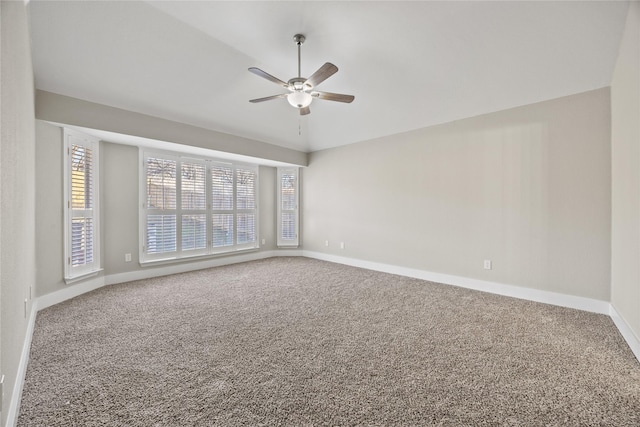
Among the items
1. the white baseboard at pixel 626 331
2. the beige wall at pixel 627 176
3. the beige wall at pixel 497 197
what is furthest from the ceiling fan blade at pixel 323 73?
the white baseboard at pixel 626 331

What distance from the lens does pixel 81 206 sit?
137 inches

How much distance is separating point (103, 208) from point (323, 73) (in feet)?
12.0

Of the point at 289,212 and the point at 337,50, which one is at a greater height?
the point at 337,50

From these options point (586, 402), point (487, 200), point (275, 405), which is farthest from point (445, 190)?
point (275, 405)

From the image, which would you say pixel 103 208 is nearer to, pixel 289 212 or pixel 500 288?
pixel 289 212

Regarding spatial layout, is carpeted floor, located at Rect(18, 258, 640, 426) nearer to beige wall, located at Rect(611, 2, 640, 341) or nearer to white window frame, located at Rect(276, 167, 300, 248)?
beige wall, located at Rect(611, 2, 640, 341)

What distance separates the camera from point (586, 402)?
156cm

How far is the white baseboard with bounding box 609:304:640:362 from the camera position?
6.75ft

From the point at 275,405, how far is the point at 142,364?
3.59ft

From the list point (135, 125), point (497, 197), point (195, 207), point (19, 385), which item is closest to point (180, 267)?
point (195, 207)

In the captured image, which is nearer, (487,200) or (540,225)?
(540,225)

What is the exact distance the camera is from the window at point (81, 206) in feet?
10.8

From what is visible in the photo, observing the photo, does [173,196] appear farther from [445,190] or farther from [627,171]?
[627,171]

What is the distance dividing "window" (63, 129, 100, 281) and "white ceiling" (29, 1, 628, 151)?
2.31 ft
